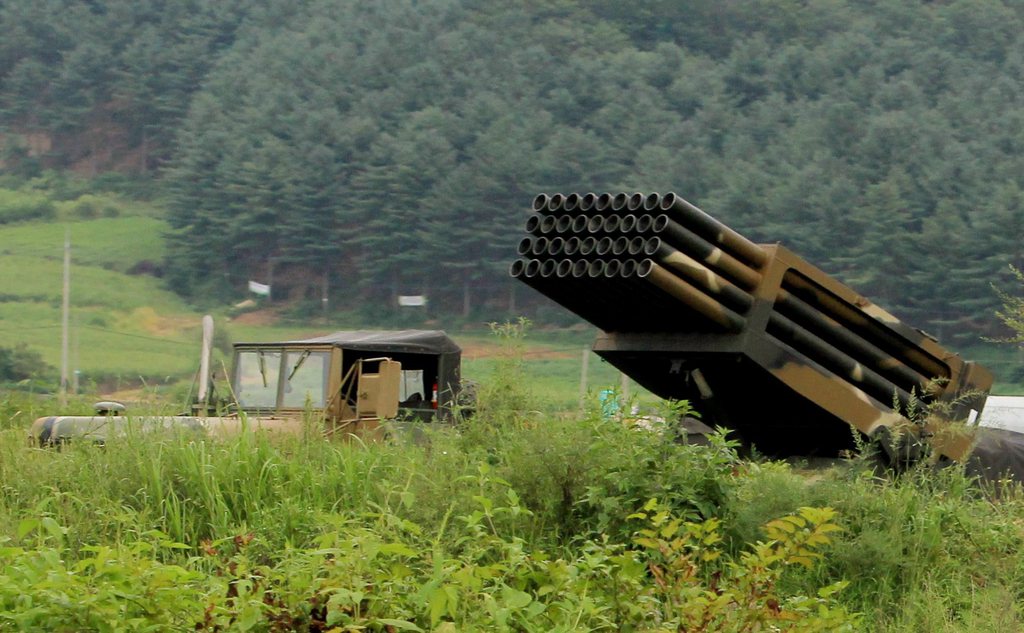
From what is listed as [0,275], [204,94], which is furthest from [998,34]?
[0,275]

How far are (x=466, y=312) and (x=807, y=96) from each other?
31695mm

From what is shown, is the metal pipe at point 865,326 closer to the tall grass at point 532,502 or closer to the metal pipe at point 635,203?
the metal pipe at point 635,203

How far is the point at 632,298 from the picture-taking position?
9062 millimetres

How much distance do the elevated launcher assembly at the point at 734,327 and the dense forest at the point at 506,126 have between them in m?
47.3

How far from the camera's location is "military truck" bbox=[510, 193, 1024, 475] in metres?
8.81

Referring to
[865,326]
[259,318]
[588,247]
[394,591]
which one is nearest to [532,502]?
[394,591]

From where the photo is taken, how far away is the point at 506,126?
80.3 meters

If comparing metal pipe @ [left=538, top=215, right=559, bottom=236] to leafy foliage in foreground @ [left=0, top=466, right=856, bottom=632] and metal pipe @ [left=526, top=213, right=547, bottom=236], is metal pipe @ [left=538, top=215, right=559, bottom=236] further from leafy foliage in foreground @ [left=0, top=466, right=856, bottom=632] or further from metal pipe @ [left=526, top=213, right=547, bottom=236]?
leafy foliage in foreground @ [left=0, top=466, right=856, bottom=632]

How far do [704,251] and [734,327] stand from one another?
1.80ft

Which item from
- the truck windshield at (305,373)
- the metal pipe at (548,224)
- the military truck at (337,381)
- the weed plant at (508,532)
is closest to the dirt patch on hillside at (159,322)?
the military truck at (337,381)

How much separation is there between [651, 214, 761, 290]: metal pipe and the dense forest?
158 ft

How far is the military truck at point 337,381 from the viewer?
11.2 metres

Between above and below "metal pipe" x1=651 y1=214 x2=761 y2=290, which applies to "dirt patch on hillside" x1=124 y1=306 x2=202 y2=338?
below

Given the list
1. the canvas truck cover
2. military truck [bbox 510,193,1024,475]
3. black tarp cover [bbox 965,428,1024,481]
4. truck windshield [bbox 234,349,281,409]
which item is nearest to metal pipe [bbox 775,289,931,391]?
military truck [bbox 510,193,1024,475]
